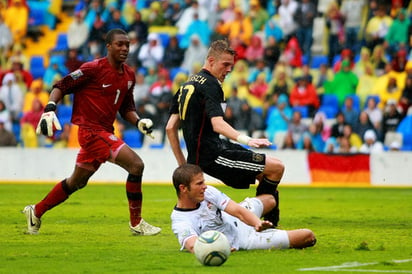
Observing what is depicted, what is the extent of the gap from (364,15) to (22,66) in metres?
10.0

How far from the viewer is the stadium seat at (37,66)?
29.9 m

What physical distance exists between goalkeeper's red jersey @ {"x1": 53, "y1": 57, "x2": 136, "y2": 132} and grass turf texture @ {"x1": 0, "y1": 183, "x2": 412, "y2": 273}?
4.56 ft

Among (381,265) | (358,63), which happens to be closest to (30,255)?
(381,265)

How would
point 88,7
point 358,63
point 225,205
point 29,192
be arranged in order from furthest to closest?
point 88,7
point 358,63
point 29,192
point 225,205

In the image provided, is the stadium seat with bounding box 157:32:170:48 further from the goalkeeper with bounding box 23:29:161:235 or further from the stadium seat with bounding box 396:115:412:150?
the goalkeeper with bounding box 23:29:161:235

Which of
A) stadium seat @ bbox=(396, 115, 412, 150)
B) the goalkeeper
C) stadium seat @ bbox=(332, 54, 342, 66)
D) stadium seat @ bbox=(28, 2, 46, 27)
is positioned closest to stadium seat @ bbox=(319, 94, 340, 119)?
stadium seat @ bbox=(332, 54, 342, 66)

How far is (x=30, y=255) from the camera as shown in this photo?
9.94m

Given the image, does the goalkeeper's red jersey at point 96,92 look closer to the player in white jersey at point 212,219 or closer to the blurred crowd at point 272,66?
the player in white jersey at point 212,219

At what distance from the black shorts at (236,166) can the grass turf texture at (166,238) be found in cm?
92

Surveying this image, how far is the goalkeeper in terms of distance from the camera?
1206cm

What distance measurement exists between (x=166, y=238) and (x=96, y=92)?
2027mm

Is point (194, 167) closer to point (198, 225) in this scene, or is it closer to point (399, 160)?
point (198, 225)

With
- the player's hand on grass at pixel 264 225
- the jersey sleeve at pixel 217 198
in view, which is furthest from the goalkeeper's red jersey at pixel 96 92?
the player's hand on grass at pixel 264 225

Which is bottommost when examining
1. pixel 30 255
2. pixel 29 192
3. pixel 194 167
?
pixel 29 192
